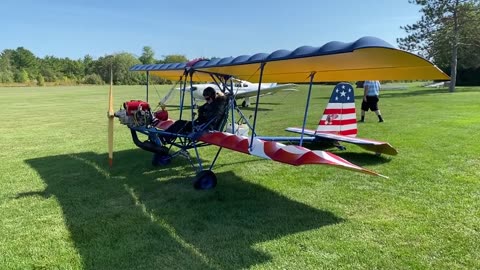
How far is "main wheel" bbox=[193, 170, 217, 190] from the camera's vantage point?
20.5 feet

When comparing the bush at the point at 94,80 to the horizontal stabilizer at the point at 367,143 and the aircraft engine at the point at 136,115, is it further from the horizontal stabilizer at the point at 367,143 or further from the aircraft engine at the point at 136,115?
the horizontal stabilizer at the point at 367,143

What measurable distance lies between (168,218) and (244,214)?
102cm

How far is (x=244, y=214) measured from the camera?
511cm

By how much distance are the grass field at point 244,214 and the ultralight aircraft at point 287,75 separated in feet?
2.42

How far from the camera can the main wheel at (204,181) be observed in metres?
6.25

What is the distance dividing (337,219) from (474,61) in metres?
57.2

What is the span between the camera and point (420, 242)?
13.7 ft

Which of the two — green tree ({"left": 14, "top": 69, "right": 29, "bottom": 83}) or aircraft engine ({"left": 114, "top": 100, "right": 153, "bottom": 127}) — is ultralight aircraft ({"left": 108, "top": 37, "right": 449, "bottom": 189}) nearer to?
aircraft engine ({"left": 114, "top": 100, "right": 153, "bottom": 127})

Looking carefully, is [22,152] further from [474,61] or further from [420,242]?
[474,61]

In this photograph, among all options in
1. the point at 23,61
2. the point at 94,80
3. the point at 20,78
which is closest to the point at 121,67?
the point at 94,80

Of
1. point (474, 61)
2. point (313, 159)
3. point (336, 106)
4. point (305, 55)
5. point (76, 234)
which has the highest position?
point (474, 61)

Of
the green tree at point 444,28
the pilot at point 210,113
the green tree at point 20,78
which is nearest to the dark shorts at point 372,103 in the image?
the pilot at point 210,113

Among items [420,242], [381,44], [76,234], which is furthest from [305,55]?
[76,234]

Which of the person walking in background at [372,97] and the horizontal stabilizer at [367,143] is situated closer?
the horizontal stabilizer at [367,143]
